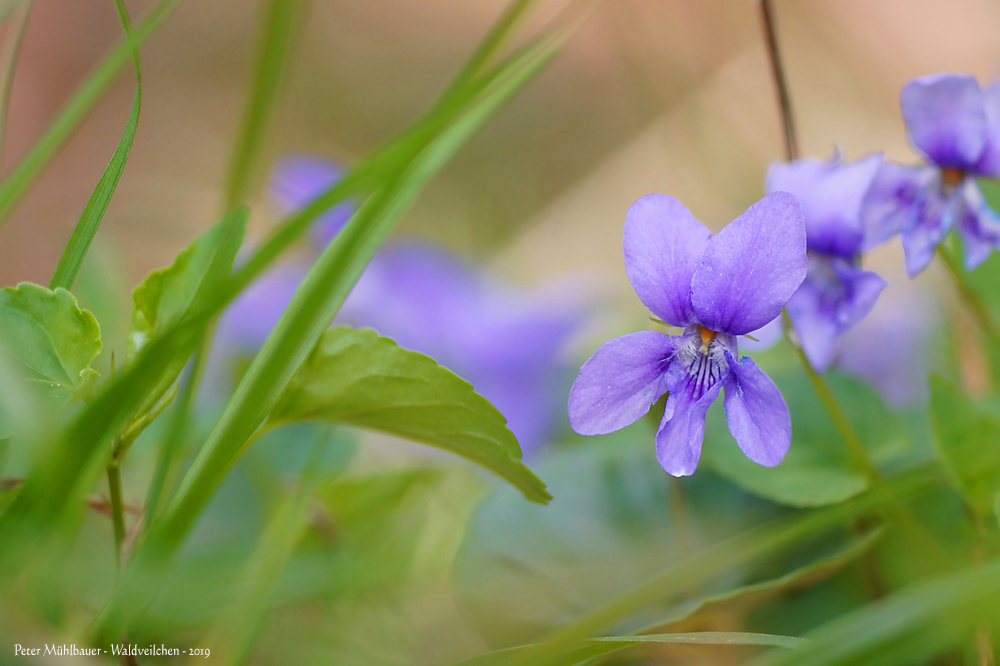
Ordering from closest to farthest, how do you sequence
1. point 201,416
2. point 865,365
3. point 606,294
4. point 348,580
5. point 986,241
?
1. point 986,241
2. point 348,580
3. point 201,416
4. point 865,365
5. point 606,294

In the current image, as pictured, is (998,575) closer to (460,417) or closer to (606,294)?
(460,417)

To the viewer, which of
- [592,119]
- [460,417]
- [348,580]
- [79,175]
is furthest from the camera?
[592,119]

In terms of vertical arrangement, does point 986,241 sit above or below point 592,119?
below

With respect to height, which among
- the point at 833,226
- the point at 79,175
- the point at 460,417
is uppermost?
the point at 79,175

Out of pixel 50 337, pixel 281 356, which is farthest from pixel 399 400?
pixel 50 337

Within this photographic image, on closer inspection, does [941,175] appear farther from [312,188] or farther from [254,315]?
[254,315]

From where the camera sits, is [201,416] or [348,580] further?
[201,416]

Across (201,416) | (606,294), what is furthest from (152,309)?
(606,294)
